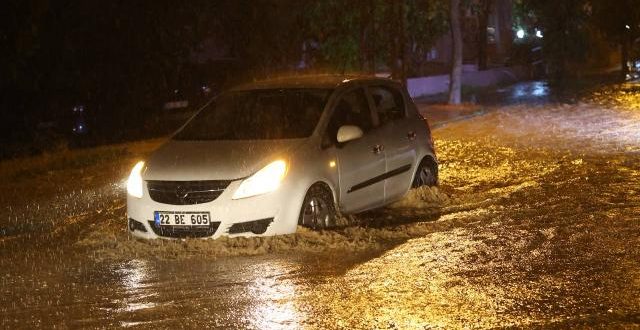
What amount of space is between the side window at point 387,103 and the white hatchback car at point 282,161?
0.05 ft

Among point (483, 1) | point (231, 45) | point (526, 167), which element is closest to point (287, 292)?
point (526, 167)

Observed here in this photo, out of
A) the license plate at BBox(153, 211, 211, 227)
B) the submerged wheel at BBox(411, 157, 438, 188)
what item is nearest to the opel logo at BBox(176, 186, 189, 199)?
the license plate at BBox(153, 211, 211, 227)

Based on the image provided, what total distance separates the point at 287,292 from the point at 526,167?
24.5ft

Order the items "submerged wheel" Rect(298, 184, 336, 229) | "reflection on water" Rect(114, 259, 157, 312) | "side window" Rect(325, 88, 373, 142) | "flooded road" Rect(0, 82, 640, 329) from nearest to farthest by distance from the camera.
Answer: "flooded road" Rect(0, 82, 640, 329), "reflection on water" Rect(114, 259, 157, 312), "submerged wheel" Rect(298, 184, 336, 229), "side window" Rect(325, 88, 373, 142)

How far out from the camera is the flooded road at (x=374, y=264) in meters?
6.43

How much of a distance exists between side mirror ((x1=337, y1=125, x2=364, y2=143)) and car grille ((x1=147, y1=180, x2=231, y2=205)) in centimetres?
139

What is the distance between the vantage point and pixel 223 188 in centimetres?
823

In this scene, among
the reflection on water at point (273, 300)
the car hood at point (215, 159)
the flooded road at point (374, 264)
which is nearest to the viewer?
the reflection on water at point (273, 300)

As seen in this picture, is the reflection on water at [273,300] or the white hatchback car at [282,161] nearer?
the reflection on water at [273,300]

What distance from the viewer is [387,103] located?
10.4 metres

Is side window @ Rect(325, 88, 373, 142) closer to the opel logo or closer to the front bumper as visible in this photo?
the front bumper

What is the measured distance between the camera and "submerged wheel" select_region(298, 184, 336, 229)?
8618mm

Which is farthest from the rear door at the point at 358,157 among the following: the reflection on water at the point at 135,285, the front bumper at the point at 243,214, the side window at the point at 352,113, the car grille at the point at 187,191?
the reflection on water at the point at 135,285

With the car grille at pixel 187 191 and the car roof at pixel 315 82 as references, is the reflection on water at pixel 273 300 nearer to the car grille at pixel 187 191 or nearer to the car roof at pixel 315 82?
the car grille at pixel 187 191
